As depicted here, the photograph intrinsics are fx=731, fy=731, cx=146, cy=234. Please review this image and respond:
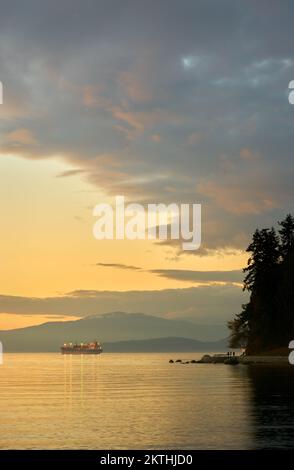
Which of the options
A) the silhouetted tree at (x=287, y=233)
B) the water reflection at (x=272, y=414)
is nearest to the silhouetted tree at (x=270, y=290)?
the silhouetted tree at (x=287, y=233)

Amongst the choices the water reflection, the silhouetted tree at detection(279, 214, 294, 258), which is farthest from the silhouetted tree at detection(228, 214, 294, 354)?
the water reflection

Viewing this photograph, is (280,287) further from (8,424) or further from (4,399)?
(8,424)

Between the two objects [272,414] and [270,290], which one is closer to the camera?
[272,414]

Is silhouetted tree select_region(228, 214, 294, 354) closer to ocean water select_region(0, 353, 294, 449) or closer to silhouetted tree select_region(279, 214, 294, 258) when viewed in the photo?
silhouetted tree select_region(279, 214, 294, 258)

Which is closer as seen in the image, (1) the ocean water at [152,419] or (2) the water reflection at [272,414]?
(2) the water reflection at [272,414]

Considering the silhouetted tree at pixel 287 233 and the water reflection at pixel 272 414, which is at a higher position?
the silhouetted tree at pixel 287 233

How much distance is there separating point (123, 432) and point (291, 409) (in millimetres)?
16110

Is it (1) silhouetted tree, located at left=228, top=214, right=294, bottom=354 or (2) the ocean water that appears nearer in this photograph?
(2) the ocean water

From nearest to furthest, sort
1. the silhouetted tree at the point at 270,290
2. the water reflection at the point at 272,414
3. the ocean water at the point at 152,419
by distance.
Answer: the water reflection at the point at 272,414 < the ocean water at the point at 152,419 < the silhouetted tree at the point at 270,290

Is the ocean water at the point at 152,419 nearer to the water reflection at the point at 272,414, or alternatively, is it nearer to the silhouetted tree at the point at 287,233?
the water reflection at the point at 272,414

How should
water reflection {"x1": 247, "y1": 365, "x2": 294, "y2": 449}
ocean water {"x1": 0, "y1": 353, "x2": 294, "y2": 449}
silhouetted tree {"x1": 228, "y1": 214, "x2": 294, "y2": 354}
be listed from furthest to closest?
silhouetted tree {"x1": 228, "y1": 214, "x2": 294, "y2": 354} → ocean water {"x1": 0, "y1": 353, "x2": 294, "y2": 449} → water reflection {"x1": 247, "y1": 365, "x2": 294, "y2": 449}

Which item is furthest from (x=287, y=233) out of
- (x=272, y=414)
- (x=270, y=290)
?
(x=272, y=414)

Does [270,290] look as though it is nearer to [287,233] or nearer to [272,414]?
[287,233]
